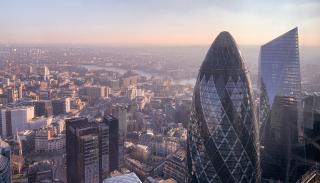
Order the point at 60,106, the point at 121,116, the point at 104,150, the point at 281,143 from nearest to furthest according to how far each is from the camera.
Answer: the point at 281,143 → the point at 104,150 → the point at 121,116 → the point at 60,106

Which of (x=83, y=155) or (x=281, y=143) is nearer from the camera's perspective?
(x=281, y=143)

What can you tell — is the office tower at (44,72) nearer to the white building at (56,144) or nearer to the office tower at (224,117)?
the white building at (56,144)

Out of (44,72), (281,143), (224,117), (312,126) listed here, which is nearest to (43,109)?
(44,72)

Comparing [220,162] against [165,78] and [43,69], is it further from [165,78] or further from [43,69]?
[43,69]

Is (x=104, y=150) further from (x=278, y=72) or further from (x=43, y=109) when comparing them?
(x=43, y=109)

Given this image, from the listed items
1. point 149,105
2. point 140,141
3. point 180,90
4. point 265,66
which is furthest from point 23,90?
point 265,66

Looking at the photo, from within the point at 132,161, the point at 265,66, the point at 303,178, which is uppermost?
the point at 265,66
